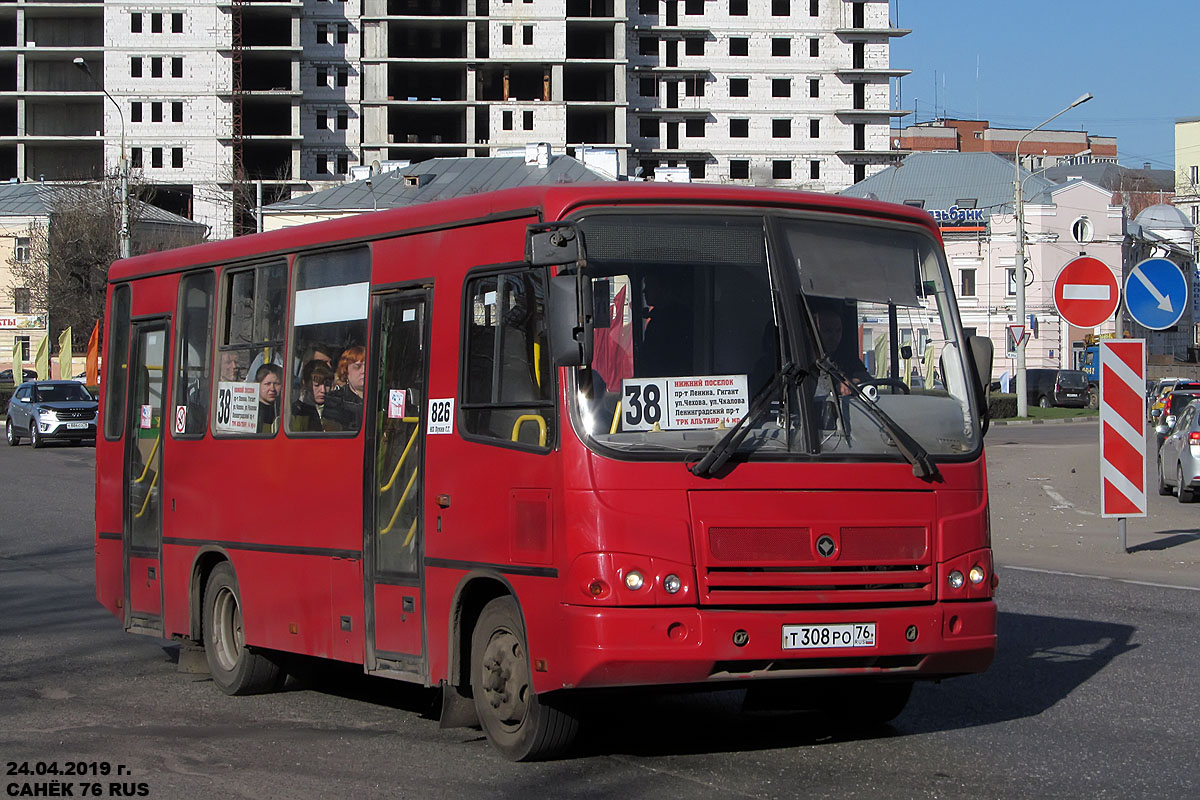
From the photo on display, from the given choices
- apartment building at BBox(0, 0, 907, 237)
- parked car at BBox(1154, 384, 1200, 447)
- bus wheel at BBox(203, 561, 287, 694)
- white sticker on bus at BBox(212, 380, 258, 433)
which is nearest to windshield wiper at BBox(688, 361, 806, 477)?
white sticker on bus at BBox(212, 380, 258, 433)

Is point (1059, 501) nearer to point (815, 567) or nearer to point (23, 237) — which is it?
point (815, 567)

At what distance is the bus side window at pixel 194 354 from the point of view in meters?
10.8

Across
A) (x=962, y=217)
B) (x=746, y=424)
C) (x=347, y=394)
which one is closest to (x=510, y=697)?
(x=746, y=424)

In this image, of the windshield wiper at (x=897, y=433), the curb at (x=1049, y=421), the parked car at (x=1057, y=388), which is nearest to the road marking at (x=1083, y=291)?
the windshield wiper at (x=897, y=433)

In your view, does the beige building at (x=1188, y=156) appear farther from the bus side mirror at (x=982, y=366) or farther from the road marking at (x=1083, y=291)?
the bus side mirror at (x=982, y=366)

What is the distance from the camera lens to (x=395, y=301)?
28.7ft

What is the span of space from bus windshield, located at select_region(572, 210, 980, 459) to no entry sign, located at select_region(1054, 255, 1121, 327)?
9.53 metres

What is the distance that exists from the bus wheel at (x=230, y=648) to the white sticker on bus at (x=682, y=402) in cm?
386

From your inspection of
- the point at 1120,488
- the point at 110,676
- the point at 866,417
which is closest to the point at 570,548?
the point at 866,417

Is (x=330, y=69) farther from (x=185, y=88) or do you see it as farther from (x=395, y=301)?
(x=395, y=301)

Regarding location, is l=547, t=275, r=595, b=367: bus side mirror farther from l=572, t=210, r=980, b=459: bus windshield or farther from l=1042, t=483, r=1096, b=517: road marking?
l=1042, t=483, r=1096, b=517: road marking

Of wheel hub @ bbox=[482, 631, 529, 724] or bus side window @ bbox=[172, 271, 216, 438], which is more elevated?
bus side window @ bbox=[172, 271, 216, 438]

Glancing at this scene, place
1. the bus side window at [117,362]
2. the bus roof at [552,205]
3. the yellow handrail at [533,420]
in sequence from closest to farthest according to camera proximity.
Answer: the yellow handrail at [533,420]
the bus roof at [552,205]
the bus side window at [117,362]

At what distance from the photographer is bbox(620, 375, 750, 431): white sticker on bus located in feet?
23.9
